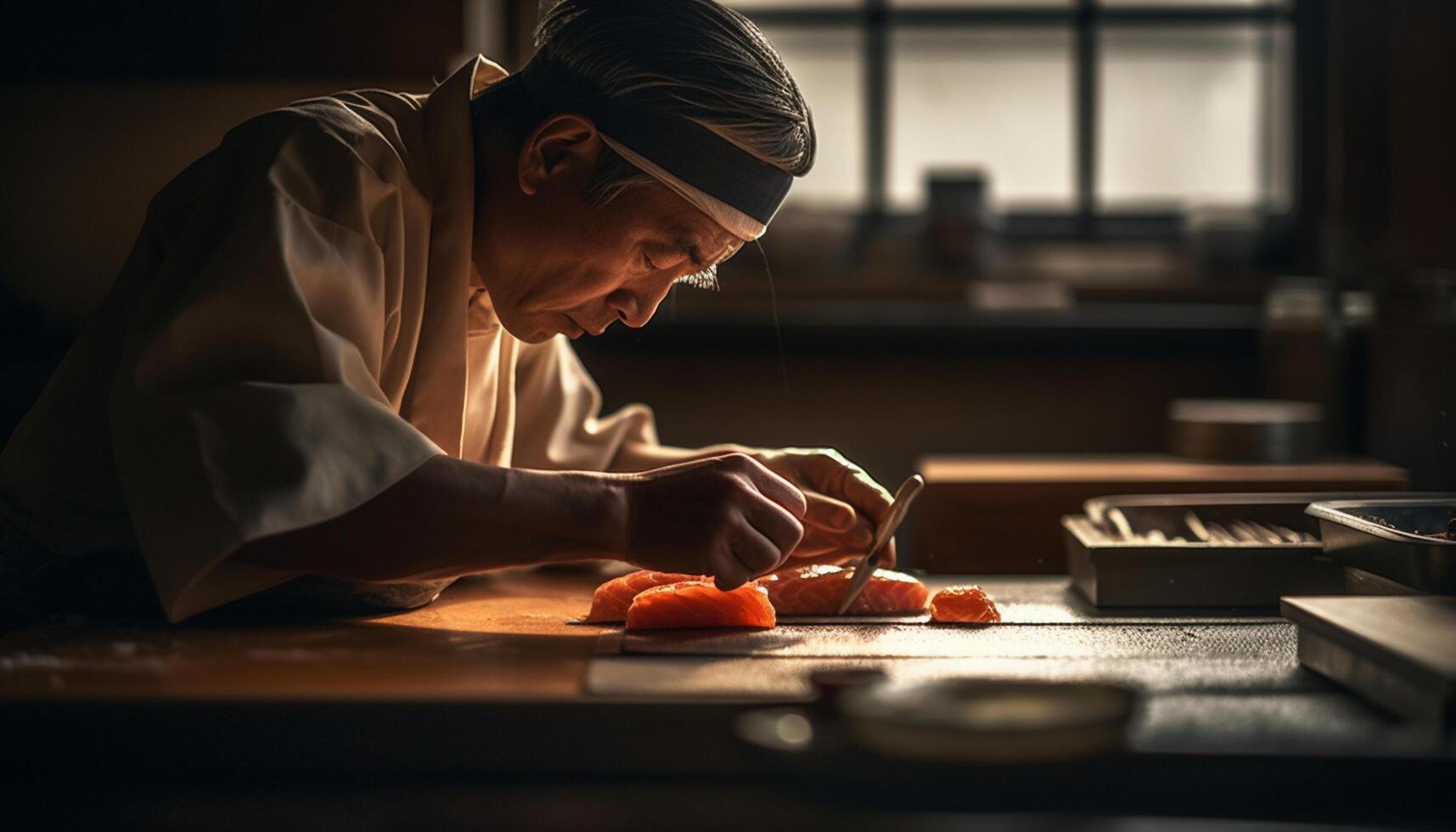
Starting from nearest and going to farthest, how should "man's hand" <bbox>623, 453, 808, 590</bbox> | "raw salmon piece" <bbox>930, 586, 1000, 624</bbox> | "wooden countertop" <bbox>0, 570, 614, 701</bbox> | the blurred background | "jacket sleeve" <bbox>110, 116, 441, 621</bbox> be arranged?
"wooden countertop" <bbox>0, 570, 614, 701</bbox> < "jacket sleeve" <bbox>110, 116, 441, 621</bbox> < "man's hand" <bbox>623, 453, 808, 590</bbox> < "raw salmon piece" <bbox>930, 586, 1000, 624</bbox> < the blurred background

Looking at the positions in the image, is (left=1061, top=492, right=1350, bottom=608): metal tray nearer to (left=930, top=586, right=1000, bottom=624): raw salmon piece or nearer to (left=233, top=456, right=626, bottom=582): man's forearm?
(left=930, top=586, right=1000, bottom=624): raw salmon piece

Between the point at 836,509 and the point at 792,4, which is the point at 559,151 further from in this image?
the point at 792,4

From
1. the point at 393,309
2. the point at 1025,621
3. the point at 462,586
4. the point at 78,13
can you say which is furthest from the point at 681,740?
the point at 78,13

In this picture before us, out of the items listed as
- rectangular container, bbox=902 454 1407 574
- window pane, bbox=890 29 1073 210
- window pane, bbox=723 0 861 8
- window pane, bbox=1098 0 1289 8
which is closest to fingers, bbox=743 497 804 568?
rectangular container, bbox=902 454 1407 574

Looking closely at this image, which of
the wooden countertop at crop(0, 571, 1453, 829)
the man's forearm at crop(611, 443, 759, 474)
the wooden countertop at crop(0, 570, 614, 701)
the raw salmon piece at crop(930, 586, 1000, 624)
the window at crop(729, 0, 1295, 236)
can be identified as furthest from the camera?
the window at crop(729, 0, 1295, 236)

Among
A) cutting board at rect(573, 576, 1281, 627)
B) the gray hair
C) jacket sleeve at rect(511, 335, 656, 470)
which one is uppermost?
the gray hair

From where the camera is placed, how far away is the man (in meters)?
1.15

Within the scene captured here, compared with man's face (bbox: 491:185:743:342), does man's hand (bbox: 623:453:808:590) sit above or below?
below

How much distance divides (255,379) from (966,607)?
75cm

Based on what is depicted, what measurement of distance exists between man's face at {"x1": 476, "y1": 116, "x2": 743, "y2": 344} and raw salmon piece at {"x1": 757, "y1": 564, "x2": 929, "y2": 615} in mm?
405

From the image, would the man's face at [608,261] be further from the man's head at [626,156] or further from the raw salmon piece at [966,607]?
the raw salmon piece at [966,607]

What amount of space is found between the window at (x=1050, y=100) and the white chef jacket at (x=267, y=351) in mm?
2185

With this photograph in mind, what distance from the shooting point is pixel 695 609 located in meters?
1.31

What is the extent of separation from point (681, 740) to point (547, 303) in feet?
2.51
